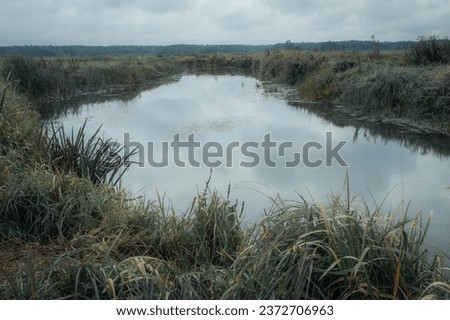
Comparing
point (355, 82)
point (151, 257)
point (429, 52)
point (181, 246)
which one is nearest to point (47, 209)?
point (181, 246)

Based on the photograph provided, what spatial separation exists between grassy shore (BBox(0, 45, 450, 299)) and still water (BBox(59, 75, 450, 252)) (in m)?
0.50

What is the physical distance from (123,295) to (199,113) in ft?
34.5

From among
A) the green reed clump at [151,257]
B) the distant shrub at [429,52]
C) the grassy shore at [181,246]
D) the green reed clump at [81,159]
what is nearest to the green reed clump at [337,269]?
the grassy shore at [181,246]

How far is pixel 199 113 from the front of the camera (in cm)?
1303

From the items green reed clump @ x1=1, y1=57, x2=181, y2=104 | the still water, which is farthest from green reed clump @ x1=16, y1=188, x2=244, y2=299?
green reed clump @ x1=1, y1=57, x2=181, y2=104

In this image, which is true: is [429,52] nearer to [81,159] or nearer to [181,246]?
[81,159]

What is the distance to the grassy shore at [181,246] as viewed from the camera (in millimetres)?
2592

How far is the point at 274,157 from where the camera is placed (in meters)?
7.86

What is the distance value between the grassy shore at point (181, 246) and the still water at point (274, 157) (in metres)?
0.50

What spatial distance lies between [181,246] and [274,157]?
4392mm

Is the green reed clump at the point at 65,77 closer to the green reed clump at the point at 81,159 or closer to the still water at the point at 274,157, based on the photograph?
the still water at the point at 274,157

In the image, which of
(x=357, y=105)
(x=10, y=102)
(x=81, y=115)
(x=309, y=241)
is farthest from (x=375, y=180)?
(x=81, y=115)

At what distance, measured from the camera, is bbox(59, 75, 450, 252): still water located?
5.70 m

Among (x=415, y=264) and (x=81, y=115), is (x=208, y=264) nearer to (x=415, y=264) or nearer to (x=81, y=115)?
(x=415, y=264)
